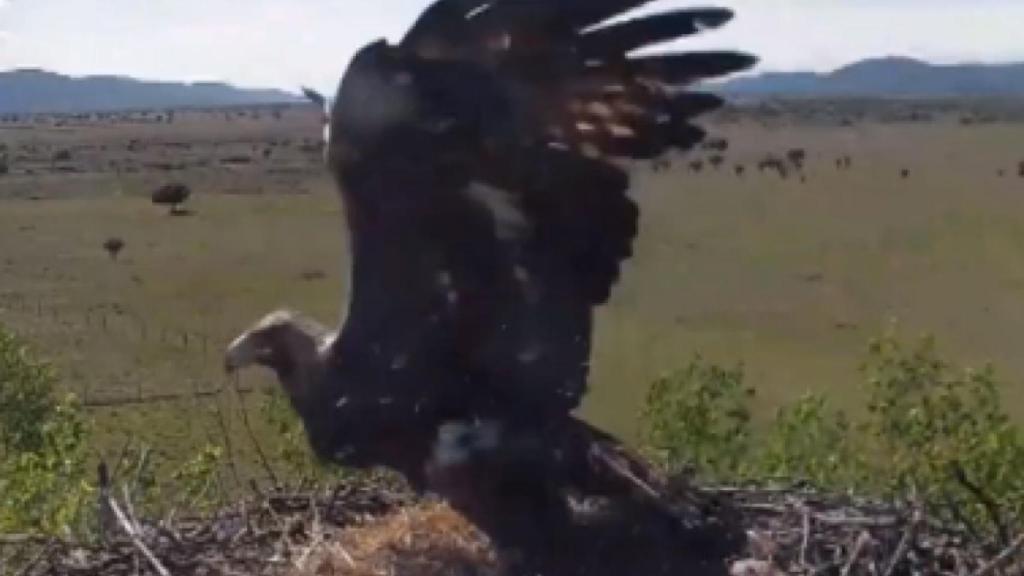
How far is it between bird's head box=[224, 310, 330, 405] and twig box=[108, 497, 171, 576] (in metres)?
0.94

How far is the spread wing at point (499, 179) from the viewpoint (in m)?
6.05

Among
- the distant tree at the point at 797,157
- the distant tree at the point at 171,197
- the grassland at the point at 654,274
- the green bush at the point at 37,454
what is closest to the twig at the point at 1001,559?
the grassland at the point at 654,274

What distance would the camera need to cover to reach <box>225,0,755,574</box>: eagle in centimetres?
608

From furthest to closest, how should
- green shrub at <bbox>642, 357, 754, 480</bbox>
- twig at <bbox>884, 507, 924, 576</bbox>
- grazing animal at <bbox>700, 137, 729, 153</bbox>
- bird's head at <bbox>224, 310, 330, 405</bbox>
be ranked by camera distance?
green shrub at <bbox>642, 357, 754, 480</bbox>, twig at <bbox>884, 507, 924, 576</bbox>, bird's head at <bbox>224, 310, 330, 405</bbox>, grazing animal at <bbox>700, 137, 729, 153</bbox>

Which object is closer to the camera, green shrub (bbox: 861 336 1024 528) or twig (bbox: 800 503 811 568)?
twig (bbox: 800 503 811 568)

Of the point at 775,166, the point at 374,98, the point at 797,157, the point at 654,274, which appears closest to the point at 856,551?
the point at 374,98

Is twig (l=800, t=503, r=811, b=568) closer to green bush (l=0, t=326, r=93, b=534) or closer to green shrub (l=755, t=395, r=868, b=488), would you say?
green bush (l=0, t=326, r=93, b=534)

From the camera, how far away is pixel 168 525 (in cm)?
861

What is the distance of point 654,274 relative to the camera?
126 ft

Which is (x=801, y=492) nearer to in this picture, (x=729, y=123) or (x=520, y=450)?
(x=520, y=450)

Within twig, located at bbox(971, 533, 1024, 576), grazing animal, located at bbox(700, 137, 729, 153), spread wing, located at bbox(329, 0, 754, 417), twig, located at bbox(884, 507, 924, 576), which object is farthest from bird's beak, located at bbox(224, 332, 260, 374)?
twig, located at bbox(971, 533, 1024, 576)

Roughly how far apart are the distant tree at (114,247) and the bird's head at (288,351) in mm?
36346

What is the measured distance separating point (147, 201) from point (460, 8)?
52.2 m

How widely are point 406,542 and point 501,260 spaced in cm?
162
